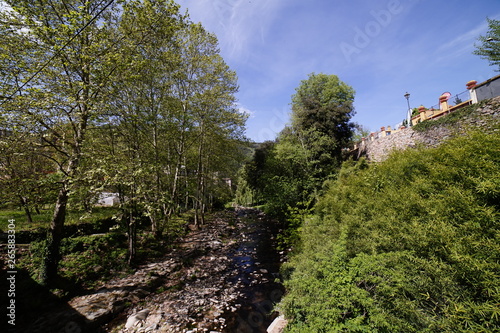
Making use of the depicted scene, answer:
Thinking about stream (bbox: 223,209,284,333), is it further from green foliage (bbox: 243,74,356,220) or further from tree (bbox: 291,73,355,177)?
tree (bbox: 291,73,355,177)

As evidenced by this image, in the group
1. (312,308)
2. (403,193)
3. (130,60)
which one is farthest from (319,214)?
(130,60)

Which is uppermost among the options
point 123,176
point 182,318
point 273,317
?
point 123,176

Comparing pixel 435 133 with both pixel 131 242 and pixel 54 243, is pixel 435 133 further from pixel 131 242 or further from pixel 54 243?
pixel 54 243

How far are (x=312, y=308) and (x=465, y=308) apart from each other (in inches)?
83.0

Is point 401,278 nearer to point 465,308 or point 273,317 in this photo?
point 465,308

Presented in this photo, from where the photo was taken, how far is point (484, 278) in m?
2.21

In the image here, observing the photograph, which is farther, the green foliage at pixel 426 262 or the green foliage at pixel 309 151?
the green foliage at pixel 309 151

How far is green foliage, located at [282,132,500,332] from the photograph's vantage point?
7.57 feet

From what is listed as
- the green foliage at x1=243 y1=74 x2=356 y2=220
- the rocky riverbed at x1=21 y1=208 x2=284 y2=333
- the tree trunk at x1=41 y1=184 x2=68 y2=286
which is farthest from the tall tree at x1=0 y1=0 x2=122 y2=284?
the green foliage at x1=243 y1=74 x2=356 y2=220

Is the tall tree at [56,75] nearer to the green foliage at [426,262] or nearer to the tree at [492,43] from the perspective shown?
the green foliage at [426,262]

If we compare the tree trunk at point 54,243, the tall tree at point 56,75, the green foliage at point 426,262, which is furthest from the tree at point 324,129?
the tree trunk at point 54,243

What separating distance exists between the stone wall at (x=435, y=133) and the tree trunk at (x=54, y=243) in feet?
37.8

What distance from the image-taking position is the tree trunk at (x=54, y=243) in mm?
5880
